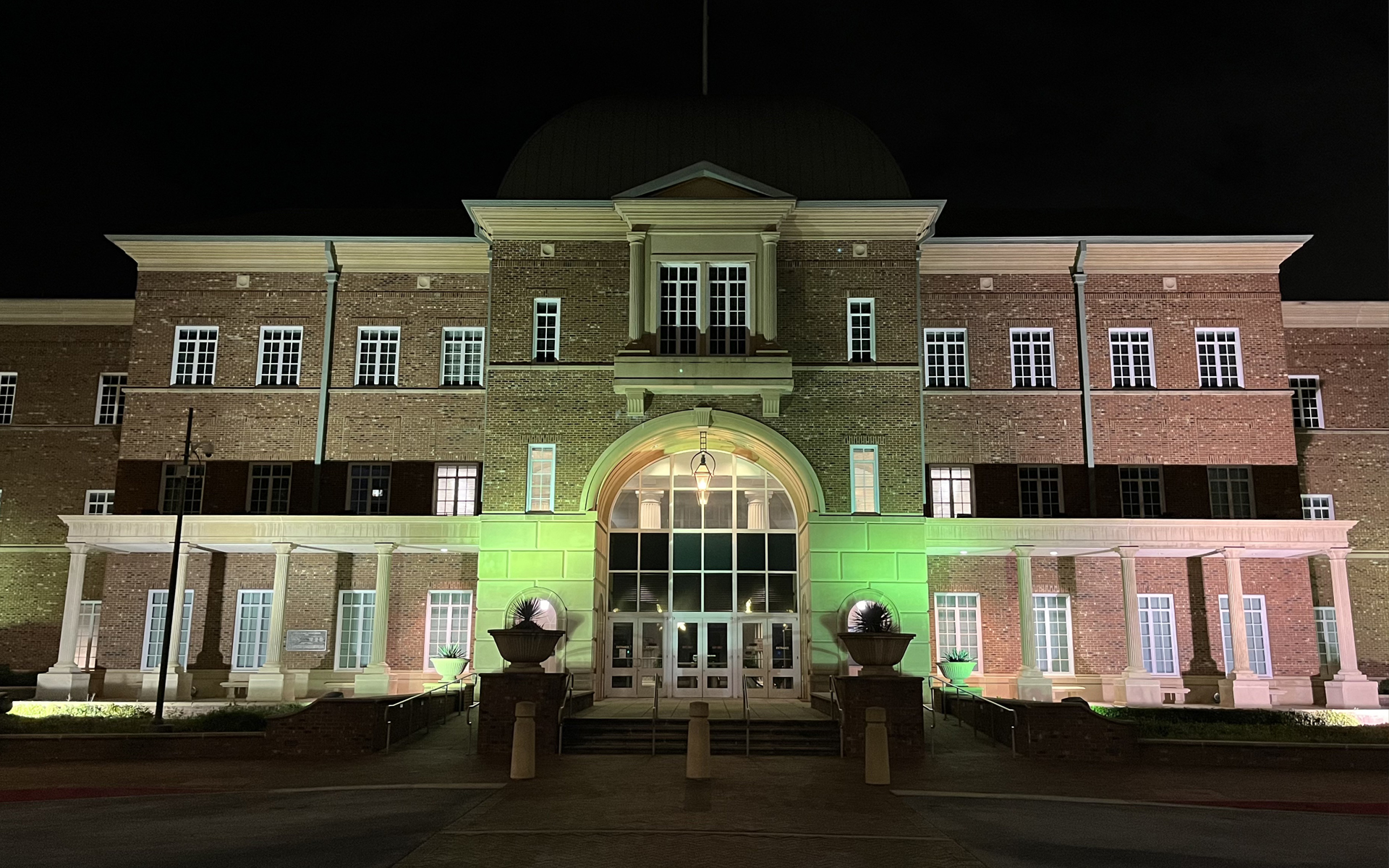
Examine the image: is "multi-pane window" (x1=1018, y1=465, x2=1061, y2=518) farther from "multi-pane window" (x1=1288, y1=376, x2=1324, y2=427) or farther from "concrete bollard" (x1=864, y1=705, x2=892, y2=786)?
"concrete bollard" (x1=864, y1=705, x2=892, y2=786)

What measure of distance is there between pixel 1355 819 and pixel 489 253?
23290 millimetres

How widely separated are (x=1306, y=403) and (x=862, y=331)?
16.9 metres

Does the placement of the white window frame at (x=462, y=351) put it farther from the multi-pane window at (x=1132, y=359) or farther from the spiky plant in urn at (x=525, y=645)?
the multi-pane window at (x=1132, y=359)

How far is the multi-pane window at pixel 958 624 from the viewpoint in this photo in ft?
101

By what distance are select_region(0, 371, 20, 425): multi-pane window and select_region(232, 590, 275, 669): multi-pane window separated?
12.6 metres

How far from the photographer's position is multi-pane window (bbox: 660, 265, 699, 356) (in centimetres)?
2808

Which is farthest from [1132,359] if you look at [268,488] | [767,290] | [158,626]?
[158,626]

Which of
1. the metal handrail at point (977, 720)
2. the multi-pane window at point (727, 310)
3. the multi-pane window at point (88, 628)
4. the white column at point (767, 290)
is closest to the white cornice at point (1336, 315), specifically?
the metal handrail at point (977, 720)

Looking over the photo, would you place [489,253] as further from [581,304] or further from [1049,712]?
[1049,712]

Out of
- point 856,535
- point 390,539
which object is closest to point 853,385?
point 856,535

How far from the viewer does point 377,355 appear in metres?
32.3

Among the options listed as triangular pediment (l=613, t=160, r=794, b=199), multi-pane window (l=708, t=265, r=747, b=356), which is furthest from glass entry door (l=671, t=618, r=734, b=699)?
triangular pediment (l=613, t=160, r=794, b=199)

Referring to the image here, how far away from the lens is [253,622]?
3116 cm

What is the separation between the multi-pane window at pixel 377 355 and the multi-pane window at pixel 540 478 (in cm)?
656
